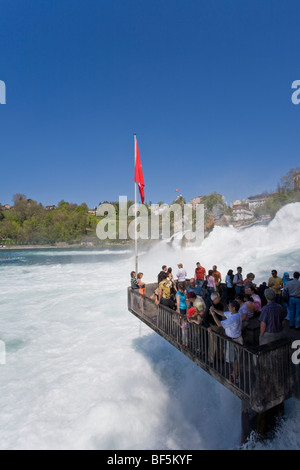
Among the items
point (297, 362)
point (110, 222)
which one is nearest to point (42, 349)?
point (297, 362)

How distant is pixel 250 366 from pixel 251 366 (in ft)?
0.06

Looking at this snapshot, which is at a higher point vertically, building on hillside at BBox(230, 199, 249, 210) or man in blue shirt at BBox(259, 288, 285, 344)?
building on hillside at BBox(230, 199, 249, 210)

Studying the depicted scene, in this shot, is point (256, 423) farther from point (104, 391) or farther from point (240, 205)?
point (240, 205)

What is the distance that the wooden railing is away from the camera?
4.12 meters

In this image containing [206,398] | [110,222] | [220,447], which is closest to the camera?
[220,447]

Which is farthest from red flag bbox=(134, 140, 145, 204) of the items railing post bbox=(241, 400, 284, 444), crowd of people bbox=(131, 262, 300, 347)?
railing post bbox=(241, 400, 284, 444)

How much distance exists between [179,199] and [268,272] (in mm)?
115504

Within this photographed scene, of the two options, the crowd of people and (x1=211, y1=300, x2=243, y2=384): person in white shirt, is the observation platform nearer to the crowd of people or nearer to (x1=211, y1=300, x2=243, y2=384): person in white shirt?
(x1=211, y1=300, x2=243, y2=384): person in white shirt

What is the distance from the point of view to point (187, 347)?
6.16m

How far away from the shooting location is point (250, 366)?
13.9 ft

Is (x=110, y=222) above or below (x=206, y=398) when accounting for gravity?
above

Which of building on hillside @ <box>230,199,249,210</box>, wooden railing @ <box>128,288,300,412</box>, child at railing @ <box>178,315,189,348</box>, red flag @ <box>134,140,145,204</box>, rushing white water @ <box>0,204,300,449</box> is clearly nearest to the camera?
wooden railing @ <box>128,288,300,412</box>

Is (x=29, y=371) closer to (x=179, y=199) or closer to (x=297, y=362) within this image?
(x=297, y=362)
